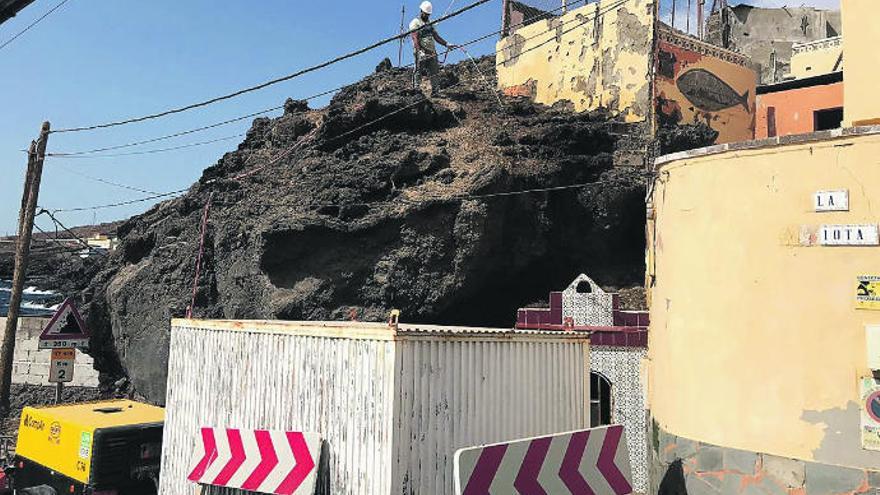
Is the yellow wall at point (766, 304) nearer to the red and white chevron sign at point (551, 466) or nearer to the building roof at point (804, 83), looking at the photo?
the red and white chevron sign at point (551, 466)

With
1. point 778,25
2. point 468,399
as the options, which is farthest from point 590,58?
point 778,25

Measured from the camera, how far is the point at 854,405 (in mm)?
6164

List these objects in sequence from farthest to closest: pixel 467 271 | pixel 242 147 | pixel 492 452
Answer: pixel 242 147, pixel 467 271, pixel 492 452

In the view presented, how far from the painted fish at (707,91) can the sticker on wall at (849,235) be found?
12701 mm

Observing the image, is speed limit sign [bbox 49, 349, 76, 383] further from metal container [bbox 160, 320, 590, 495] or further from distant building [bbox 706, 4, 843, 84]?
distant building [bbox 706, 4, 843, 84]

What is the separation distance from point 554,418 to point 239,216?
45.3 feet

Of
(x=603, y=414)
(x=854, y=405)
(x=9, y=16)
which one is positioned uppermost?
(x=9, y=16)

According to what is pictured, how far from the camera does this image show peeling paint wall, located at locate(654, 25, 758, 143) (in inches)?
699

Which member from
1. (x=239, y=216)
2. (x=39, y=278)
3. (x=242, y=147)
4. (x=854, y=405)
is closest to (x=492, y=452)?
(x=854, y=405)

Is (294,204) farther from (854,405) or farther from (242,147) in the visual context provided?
(854,405)

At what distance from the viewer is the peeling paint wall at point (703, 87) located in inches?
699

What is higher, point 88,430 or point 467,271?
point 467,271

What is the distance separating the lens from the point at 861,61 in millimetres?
7336

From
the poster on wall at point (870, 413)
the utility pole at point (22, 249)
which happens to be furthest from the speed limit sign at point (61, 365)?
the poster on wall at point (870, 413)
